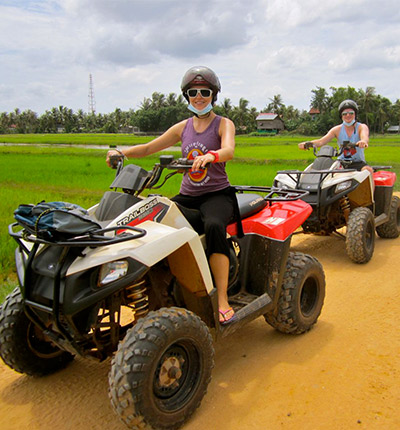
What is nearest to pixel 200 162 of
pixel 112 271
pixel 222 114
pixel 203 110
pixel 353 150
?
pixel 203 110

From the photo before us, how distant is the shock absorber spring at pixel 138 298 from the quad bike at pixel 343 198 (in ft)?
12.2

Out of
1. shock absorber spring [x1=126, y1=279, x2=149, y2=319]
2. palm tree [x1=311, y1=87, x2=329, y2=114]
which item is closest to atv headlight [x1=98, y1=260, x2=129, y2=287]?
shock absorber spring [x1=126, y1=279, x2=149, y2=319]

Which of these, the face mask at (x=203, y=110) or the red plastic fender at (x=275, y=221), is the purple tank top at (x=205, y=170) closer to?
the face mask at (x=203, y=110)

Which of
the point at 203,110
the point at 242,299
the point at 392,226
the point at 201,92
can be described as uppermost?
the point at 201,92

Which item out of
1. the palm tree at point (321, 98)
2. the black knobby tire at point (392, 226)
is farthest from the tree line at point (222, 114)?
the black knobby tire at point (392, 226)

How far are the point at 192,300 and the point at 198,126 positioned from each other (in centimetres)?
142

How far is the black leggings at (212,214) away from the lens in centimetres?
326

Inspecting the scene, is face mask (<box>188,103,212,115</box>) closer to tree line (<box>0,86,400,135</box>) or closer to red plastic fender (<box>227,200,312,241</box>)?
red plastic fender (<box>227,200,312,241</box>)

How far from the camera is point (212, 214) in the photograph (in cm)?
334

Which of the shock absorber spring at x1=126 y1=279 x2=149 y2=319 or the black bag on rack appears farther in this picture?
the shock absorber spring at x1=126 y1=279 x2=149 y2=319

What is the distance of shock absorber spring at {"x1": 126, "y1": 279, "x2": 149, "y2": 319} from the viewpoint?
2850mm

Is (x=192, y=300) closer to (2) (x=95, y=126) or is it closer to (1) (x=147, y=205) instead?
(1) (x=147, y=205)

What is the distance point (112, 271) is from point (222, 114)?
69540mm

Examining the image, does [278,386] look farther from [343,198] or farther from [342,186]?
[343,198]
